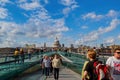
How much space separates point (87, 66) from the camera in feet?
24.9

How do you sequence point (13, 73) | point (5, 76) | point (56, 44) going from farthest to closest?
point (56, 44)
point (13, 73)
point (5, 76)

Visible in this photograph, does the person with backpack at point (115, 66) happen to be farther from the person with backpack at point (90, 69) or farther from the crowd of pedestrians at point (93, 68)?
the person with backpack at point (90, 69)

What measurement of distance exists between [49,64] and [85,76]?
12355mm

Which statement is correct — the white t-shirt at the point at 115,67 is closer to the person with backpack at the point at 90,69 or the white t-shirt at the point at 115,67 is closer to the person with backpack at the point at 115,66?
the person with backpack at the point at 115,66

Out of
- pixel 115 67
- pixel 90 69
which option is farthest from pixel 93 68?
pixel 115 67

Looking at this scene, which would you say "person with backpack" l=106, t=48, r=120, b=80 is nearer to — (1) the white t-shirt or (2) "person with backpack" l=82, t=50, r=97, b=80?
(1) the white t-shirt

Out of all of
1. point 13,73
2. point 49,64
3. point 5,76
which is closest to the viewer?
point 5,76

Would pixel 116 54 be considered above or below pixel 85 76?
above

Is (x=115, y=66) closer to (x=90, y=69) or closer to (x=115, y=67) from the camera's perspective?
(x=115, y=67)

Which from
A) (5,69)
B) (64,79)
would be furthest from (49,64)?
(5,69)

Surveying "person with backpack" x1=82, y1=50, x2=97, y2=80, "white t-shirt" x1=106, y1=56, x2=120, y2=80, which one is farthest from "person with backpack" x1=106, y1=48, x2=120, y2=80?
"person with backpack" x1=82, y1=50, x2=97, y2=80

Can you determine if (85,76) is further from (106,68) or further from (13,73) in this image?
(13,73)

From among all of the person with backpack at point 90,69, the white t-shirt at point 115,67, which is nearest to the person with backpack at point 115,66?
the white t-shirt at point 115,67

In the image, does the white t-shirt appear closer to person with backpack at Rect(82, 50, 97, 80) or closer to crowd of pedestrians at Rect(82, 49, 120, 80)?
crowd of pedestrians at Rect(82, 49, 120, 80)
